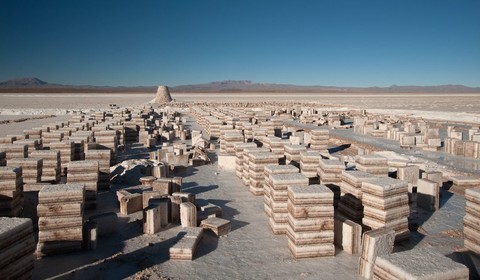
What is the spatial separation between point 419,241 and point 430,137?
15.1 m

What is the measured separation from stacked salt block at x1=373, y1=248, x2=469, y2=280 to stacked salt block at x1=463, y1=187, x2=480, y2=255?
2.75 m

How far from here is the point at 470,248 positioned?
768cm

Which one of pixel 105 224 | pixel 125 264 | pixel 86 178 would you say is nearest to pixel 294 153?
pixel 86 178

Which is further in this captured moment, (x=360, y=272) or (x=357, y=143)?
(x=357, y=143)

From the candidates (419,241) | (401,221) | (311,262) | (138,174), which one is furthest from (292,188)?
(138,174)

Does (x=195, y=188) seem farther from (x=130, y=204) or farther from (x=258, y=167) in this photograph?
(x=130, y=204)

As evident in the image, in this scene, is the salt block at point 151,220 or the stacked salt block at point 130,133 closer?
the salt block at point 151,220

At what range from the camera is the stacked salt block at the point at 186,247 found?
25.0 feet

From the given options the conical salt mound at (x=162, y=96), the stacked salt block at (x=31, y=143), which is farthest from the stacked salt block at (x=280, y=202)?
the conical salt mound at (x=162, y=96)

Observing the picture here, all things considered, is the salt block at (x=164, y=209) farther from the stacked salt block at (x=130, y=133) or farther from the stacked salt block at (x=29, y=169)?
the stacked salt block at (x=130, y=133)

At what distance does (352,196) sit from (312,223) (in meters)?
2.01

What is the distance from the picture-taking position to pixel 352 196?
9.10 meters

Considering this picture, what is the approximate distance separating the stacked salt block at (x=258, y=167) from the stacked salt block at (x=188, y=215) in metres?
3.32

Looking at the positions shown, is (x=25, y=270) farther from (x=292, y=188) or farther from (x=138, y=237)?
(x=292, y=188)
